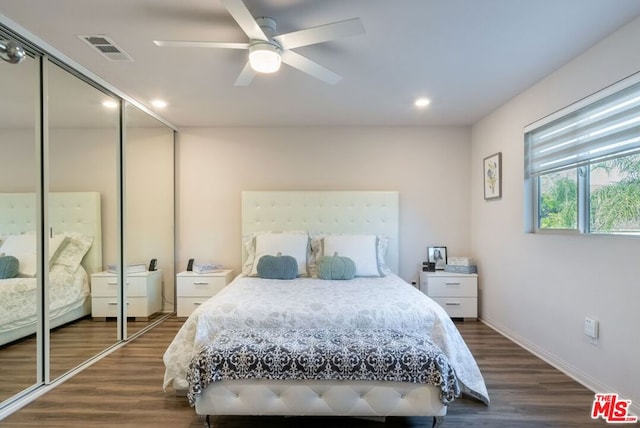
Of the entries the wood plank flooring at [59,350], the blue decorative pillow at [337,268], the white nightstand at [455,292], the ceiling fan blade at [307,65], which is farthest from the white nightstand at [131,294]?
the white nightstand at [455,292]

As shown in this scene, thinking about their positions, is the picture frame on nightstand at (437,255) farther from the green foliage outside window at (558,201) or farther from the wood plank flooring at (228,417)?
the wood plank flooring at (228,417)

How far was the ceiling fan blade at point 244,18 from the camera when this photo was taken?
1.62 m

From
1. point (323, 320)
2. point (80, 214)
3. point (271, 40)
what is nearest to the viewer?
point (271, 40)

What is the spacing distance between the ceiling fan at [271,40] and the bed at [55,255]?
1.46 metres

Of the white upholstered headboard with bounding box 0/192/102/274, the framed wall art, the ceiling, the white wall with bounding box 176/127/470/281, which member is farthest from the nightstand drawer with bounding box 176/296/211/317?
the framed wall art

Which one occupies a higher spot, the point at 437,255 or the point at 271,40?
Result: the point at 271,40

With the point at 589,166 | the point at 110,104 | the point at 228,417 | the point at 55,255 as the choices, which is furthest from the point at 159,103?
the point at 589,166

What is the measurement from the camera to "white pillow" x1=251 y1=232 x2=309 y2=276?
3.64 metres

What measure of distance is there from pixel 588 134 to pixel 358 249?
2.14 m

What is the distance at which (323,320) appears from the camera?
2.32m

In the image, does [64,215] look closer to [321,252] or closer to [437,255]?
[321,252]

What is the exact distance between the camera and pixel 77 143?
276 cm

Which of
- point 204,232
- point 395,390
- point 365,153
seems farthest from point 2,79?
point 365,153

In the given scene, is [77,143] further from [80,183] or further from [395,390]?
[395,390]
